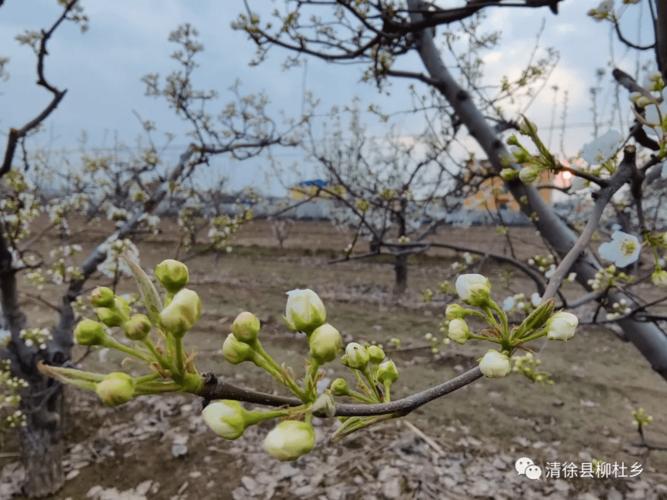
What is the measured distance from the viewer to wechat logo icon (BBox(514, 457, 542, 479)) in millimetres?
3371

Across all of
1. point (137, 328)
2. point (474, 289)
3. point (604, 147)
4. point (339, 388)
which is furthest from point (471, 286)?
point (604, 147)

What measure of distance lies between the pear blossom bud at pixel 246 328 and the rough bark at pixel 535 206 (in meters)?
1.07

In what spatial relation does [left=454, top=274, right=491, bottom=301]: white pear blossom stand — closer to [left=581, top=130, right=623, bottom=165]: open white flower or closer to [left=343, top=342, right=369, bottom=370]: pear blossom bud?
[left=343, top=342, right=369, bottom=370]: pear blossom bud

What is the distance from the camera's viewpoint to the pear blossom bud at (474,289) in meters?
→ 0.75

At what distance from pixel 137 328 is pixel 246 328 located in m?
0.13

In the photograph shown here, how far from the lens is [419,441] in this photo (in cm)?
388

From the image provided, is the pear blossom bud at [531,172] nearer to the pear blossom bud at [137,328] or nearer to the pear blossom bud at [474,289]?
the pear blossom bud at [474,289]

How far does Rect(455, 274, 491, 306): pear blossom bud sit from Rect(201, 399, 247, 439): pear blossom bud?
39 cm

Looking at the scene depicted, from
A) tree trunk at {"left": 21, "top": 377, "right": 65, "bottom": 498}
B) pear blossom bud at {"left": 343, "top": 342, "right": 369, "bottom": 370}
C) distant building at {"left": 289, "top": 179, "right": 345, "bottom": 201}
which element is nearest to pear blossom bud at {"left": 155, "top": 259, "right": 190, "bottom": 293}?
pear blossom bud at {"left": 343, "top": 342, "right": 369, "bottom": 370}

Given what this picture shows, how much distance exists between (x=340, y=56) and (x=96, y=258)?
234cm

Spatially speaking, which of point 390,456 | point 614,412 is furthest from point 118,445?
point 614,412

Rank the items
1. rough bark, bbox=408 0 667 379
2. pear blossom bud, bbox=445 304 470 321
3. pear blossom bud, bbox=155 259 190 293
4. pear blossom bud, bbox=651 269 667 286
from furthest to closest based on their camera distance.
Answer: rough bark, bbox=408 0 667 379
pear blossom bud, bbox=651 269 667 286
pear blossom bud, bbox=445 304 470 321
pear blossom bud, bbox=155 259 190 293

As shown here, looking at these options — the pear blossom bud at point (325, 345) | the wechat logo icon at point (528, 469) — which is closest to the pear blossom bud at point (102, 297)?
the pear blossom bud at point (325, 345)

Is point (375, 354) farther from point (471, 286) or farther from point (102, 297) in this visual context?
point (102, 297)
